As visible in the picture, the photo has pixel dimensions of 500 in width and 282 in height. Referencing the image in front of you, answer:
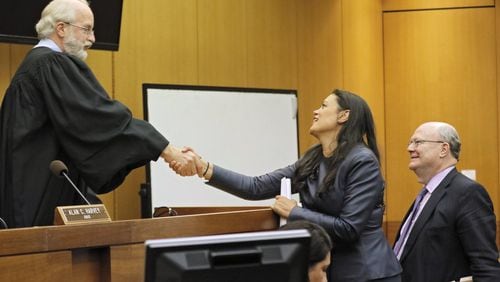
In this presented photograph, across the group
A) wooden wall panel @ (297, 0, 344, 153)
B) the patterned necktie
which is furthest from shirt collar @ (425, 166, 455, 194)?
wooden wall panel @ (297, 0, 344, 153)

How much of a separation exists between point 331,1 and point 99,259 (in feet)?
18.1

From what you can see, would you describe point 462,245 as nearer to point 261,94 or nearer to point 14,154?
point 14,154

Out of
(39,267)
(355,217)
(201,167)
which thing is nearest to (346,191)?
(355,217)

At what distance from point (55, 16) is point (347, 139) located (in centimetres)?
137

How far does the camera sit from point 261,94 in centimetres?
685

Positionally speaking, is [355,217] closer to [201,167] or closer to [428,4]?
[201,167]

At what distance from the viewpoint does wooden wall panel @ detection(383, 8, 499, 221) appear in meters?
8.95

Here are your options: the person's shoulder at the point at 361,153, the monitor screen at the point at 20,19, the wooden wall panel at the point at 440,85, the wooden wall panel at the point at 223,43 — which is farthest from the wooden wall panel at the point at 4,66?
the wooden wall panel at the point at 440,85

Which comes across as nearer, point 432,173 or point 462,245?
point 462,245

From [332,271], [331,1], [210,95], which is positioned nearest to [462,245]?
[332,271]

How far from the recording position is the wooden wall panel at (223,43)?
675 centimetres

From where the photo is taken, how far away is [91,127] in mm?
3418

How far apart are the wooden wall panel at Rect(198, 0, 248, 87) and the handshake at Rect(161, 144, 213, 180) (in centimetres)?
262

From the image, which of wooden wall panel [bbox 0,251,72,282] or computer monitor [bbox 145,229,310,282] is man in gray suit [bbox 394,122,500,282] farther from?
computer monitor [bbox 145,229,310,282]
